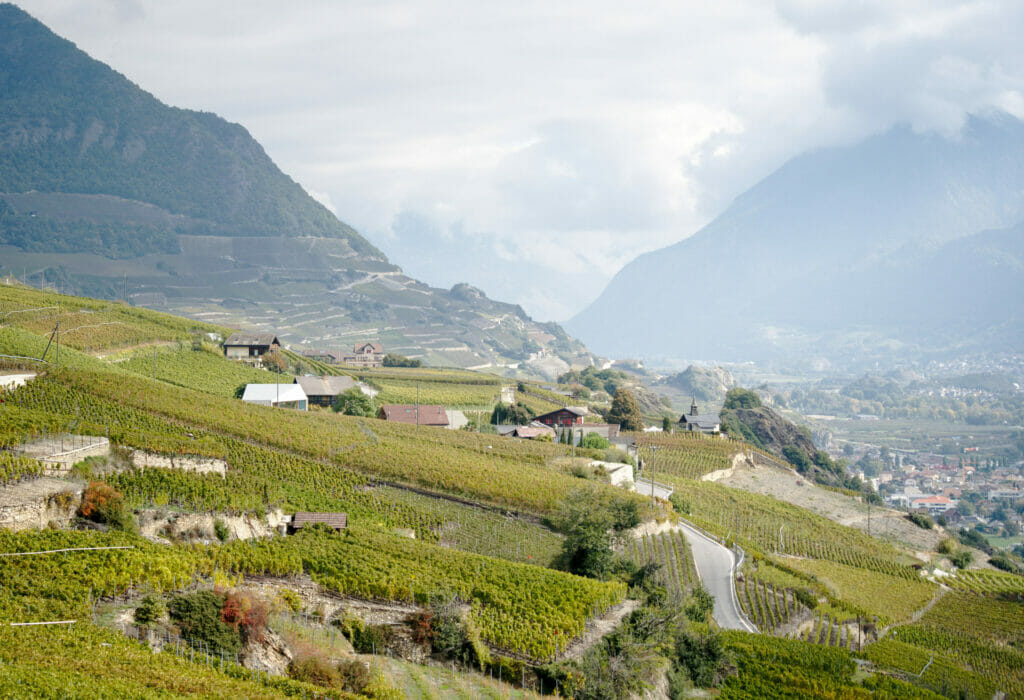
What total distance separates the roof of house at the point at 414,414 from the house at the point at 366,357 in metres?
53.2

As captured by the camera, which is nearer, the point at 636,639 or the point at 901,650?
the point at 636,639

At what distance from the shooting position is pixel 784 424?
12962 cm

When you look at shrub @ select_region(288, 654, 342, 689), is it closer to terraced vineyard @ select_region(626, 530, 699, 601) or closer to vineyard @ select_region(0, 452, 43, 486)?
vineyard @ select_region(0, 452, 43, 486)

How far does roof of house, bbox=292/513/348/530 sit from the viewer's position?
29.3m

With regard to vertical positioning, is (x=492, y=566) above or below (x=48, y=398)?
below

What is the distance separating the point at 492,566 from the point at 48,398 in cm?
1997

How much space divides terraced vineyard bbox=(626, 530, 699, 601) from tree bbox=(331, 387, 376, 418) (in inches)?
1000

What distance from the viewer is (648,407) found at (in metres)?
148

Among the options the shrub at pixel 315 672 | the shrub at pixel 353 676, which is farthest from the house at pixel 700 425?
the shrub at pixel 315 672

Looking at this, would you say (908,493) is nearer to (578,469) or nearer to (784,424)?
(784,424)

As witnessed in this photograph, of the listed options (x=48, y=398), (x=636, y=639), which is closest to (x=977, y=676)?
(x=636, y=639)

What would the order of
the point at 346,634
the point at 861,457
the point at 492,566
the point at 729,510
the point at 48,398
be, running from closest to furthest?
the point at 346,634, the point at 492,566, the point at 48,398, the point at 729,510, the point at 861,457

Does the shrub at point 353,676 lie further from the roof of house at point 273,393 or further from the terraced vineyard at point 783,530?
the roof of house at point 273,393

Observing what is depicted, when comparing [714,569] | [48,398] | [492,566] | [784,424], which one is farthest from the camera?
[784,424]
